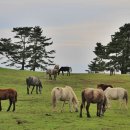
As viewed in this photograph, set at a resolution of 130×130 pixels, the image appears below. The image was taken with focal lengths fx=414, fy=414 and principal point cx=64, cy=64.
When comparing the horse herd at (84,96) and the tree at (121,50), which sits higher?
the tree at (121,50)

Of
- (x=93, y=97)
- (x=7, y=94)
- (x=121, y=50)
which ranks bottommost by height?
(x=93, y=97)

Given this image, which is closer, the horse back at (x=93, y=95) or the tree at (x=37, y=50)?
the horse back at (x=93, y=95)

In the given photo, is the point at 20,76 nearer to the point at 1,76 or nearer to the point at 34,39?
the point at 1,76

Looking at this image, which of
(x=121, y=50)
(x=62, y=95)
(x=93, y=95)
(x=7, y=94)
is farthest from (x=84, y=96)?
(x=121, y=50)

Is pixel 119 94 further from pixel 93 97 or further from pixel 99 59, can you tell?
pixel 99 59

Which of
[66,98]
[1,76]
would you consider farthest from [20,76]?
[66,98]

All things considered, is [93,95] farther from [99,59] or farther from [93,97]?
[99,59]

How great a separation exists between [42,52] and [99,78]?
43052mm

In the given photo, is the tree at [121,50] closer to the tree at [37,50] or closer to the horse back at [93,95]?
the tree at [37,50]

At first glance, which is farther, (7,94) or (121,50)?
(121,50)

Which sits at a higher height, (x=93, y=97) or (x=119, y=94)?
(x=119, y=94)

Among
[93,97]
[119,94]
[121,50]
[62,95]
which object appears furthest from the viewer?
[121,50]

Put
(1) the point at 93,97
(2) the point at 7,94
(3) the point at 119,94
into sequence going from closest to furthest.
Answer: (1) the point at 93,97
(2) the point at 7,94
(3) the point at 119,94

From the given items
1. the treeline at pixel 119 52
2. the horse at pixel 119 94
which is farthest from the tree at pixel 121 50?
the horse at pixel 119 94
